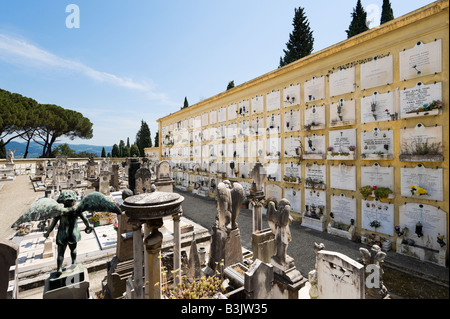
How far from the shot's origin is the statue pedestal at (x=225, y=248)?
6.22m

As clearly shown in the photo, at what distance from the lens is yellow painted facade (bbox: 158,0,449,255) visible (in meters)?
7.81

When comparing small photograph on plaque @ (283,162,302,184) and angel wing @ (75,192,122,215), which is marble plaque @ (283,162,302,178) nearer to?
small photograph on plaque @ (283,162,302,184)

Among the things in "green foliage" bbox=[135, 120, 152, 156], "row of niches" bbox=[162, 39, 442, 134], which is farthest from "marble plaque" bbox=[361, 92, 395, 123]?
"green foliage" bbox=[135, 120, 152, 156]

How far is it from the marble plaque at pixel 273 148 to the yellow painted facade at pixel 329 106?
0.23 ft

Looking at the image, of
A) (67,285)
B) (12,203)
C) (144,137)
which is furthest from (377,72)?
(144,137)

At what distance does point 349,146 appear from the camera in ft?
33.3

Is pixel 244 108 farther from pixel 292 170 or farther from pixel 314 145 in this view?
pixel 314 145

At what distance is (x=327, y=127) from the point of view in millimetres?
11242

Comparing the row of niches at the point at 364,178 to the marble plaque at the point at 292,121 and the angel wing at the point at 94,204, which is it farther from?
the angel wing at the point at 94,204

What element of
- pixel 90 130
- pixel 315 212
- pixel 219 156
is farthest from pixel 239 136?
pixel 90 130

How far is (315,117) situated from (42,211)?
40.7 feet

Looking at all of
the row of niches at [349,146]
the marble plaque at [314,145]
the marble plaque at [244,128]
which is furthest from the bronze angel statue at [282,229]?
the marble plaque at [244,128]
